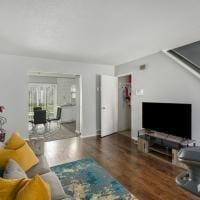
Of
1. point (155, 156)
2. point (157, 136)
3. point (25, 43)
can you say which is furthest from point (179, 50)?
point (25, 43)

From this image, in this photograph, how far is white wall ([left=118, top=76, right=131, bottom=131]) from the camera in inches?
235

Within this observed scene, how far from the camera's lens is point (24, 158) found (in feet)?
6.31

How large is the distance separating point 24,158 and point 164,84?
10.9 feet

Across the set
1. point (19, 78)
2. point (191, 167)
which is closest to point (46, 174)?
point (191, 167)

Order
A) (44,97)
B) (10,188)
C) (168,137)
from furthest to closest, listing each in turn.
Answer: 1. (44,97)
2. (168,137)
3. (10,188)

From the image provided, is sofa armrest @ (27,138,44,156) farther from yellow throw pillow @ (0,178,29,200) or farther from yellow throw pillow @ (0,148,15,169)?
yellow throw pillow @ (0,178,29,200)

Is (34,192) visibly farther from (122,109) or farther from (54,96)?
(54,96)

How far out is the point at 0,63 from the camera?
4168mm

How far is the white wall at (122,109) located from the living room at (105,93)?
0.16 ft

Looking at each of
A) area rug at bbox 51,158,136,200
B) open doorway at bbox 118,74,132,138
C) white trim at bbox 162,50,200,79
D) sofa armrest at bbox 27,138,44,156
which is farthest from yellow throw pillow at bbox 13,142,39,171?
open doorway at bbox 118,74,132,138

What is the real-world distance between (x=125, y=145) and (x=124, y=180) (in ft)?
5.93

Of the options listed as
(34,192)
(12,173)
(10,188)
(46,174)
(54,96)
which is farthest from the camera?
(54,96)

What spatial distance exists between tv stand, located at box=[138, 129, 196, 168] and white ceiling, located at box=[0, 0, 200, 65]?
6.61 ft

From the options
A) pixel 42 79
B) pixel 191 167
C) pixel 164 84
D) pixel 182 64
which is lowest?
pixel 191 167
